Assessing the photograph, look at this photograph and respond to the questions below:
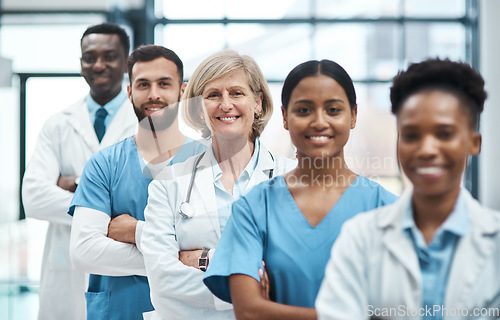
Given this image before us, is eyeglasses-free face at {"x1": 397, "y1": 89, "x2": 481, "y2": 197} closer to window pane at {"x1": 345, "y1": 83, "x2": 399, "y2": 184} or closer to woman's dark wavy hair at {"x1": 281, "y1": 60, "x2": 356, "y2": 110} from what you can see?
woman's dark wavy hair at {"x1": 281, "y1": 60, "x2": 356, "y2": 110}

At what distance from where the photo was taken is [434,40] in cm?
550

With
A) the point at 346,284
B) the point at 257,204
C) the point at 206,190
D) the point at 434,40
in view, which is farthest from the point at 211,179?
the point at 434,40

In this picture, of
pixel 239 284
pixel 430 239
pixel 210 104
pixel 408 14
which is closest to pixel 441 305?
pixel 430 239

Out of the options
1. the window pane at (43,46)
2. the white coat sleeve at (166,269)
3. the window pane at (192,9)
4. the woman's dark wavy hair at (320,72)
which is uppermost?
the window pane at (192,9)

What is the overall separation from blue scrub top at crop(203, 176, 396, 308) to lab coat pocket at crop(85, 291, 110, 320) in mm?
753

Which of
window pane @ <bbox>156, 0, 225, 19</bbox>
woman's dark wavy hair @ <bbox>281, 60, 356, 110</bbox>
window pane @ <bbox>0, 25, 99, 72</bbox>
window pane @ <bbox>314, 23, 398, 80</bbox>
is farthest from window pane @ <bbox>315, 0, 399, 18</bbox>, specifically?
woman's dark wavy hair @ <bbox>281, 60, 356, 110</bbox>

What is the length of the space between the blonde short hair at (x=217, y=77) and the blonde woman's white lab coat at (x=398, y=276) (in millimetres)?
838

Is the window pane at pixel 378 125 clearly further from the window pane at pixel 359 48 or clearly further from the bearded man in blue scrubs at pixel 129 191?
the bearded man in blue scrubs at pixel 129 191

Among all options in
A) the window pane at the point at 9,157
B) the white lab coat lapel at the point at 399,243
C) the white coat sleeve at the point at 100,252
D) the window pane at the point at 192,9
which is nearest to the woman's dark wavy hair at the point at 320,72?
the white lab coat lapel at the point at 399,243

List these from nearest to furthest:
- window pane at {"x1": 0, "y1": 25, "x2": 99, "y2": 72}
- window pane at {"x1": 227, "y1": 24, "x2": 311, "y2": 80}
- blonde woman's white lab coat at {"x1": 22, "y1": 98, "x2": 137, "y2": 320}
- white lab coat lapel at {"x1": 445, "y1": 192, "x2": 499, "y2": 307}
→ 1. white lab coat lapel at {"x1": 445, "y1": 192, "x2": 499, "y2": 307}
2. blonde woman's white lab coat at {"x1": 22, "y1": 98, "x2": 137, "y2": 320}
3. window pane at {"x1": 0, "y1": 25, "x2": 99, "y2": 72}
4. window pane at {"x1": 227, "y1": 24, "x2": 311, "y2": 80}

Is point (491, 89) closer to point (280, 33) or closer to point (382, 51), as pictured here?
point (382, 51)

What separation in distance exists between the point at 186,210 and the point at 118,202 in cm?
40

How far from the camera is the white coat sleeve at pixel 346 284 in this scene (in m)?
0.93

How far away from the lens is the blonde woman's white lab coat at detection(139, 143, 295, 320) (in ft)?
4.92
